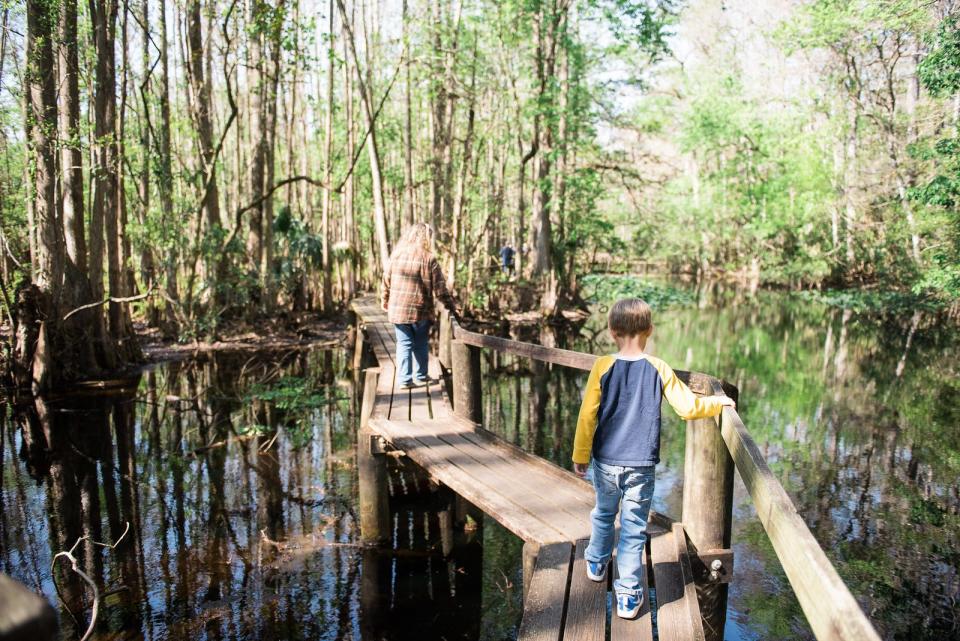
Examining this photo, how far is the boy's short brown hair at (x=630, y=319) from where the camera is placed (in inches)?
115

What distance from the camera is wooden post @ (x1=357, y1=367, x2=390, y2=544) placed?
6012mm

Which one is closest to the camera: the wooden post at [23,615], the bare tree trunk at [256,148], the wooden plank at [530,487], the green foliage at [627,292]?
the wooden post at [23,615]

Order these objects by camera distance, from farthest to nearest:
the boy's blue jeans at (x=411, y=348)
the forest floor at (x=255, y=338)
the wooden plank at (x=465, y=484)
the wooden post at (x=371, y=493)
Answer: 1. the forest floor at (x=255, y=338)
2. the boy's blue jeans at (x=411, y=348)
3. the wooden post at (x=371, y=493)
4. the wooden plank at (x=465, y=484)

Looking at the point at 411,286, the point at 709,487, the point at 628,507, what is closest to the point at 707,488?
the point at 709,487

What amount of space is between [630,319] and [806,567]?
1.38 meters

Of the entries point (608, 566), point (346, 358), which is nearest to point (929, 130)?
point (346, 358)

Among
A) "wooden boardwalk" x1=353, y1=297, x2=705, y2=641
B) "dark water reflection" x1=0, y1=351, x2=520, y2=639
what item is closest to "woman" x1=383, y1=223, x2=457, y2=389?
"wooden boardwalk" x1=353, y1=297, x2=705, y2=641

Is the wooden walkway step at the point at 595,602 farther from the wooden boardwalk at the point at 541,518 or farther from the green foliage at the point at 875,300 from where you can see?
the green foliage at the point at 875,300

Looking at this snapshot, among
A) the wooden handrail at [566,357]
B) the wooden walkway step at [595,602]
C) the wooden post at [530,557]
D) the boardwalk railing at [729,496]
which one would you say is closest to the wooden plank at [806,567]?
the boardwalk railing at [729,496]

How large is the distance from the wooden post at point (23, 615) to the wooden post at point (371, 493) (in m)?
5.15

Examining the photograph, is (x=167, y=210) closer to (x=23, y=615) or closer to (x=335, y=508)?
(x=335, y=508)

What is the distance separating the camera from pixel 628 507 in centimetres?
306

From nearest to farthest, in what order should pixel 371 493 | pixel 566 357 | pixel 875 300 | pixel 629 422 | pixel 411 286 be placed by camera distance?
pixel 629 422, pixel 566 357, pixel 371 493, pixel 411 286, pixel 875 300

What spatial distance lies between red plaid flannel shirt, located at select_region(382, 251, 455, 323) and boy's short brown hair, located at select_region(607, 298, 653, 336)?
11.9ft
